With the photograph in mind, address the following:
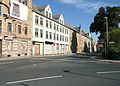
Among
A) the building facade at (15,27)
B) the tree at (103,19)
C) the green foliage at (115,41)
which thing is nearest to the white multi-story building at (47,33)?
the building facade at (15,27)

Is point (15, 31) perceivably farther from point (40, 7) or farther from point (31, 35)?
A: point (40, 7)

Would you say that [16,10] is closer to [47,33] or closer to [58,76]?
[47,33]

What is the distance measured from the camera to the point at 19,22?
47.1 meters

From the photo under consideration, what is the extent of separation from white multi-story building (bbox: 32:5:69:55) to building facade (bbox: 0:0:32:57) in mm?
3549

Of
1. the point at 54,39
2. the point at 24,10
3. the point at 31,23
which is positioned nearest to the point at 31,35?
the point at 31,23

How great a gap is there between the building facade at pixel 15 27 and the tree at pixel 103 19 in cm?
2056

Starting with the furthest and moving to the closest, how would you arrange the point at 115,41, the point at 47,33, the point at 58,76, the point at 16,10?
the point at 47,33 < the point at 16,10 < the point at 115,41 < the point at 58,76

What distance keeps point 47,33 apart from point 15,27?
17099 mm

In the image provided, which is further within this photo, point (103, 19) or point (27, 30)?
point (103, 19)

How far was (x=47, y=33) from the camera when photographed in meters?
62.1

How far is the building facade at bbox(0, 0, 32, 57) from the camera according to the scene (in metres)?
41.5

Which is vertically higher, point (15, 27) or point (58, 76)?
point (15, 27)

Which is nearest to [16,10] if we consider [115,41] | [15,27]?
[15,27]

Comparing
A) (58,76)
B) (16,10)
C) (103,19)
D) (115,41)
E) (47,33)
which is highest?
(103,19)
